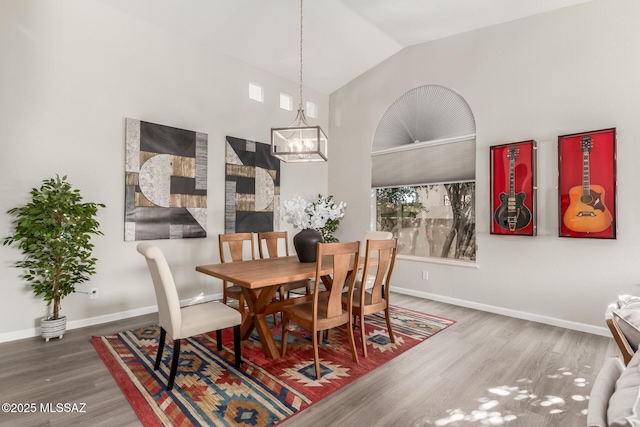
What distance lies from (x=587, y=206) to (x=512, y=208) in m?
0.71

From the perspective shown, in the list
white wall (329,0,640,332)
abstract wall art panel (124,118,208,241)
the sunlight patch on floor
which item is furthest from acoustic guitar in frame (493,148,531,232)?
abstract wall art panel (124,118,208,241)

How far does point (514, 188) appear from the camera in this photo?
390 cm

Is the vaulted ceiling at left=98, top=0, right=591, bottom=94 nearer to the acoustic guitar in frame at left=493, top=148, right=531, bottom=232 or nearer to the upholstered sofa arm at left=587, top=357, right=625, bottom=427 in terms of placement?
the acoustic guitar in frame at left=493, top=148, right=531, bottom=232

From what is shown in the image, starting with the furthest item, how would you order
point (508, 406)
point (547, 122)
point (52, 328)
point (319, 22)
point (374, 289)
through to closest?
point (319, 22) → point (547, 122) → point (52, 328) → point (374, 289) → point (508, 406)

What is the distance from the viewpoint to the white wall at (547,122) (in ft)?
10.7

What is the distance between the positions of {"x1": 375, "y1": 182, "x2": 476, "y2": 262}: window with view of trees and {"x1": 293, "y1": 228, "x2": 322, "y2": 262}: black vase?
2.44 m

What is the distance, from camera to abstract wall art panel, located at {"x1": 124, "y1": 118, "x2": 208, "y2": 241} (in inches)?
147

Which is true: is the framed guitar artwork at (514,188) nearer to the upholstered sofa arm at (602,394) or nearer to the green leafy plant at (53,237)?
the upholstered sofa arm at (602,394)

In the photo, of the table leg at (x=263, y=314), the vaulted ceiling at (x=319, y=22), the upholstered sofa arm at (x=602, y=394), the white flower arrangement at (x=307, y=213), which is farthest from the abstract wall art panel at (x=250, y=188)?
the upholstered sofa arm at (x=602, y=394)

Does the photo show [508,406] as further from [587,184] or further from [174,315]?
[587,184]

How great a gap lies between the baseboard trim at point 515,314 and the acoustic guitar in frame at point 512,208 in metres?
1.04

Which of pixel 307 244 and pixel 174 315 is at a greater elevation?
pixel 307 244

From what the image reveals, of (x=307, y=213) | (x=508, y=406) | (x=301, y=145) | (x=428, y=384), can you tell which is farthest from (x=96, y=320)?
(x=508, y=406)

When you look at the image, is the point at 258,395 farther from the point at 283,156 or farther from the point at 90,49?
the point at 90,49
